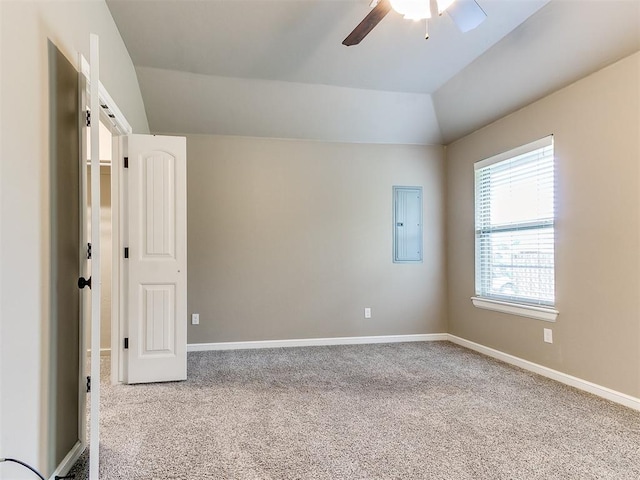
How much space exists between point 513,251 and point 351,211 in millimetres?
1817

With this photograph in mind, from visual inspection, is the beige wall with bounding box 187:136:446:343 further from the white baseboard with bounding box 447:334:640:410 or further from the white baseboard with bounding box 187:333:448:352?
the white baseboard with bounding box 447:334:640:410

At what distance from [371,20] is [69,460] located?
275 cm

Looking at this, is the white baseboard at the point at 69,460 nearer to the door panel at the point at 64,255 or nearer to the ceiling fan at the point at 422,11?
the door panel at the point at 64,255

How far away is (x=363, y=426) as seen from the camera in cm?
247

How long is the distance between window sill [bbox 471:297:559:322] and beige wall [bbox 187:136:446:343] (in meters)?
0.77

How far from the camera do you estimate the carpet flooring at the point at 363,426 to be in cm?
200

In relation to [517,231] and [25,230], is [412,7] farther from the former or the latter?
[517,231]

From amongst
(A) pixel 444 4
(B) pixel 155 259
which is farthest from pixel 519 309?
(B) pixel 155 259

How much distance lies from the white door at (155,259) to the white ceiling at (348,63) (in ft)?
2.84

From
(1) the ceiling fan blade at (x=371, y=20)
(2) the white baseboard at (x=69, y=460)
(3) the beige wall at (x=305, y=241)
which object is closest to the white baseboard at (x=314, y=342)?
(3) the beige wall at (x=305, y=241)

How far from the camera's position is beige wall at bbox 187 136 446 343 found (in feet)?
14.8

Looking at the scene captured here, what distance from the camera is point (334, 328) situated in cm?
476

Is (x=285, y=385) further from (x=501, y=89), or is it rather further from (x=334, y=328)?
(x=501, y=89)

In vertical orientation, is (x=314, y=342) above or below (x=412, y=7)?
below
